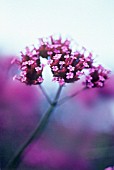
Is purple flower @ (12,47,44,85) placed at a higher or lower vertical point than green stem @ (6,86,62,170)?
higher

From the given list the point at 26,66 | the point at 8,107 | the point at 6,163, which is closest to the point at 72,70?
the point at 26,66

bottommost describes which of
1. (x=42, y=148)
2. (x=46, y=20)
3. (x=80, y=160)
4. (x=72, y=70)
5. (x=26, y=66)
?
(x=80, y=160)

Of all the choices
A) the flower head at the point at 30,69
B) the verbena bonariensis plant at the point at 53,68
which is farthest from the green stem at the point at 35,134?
the flower head at the point at 30,69

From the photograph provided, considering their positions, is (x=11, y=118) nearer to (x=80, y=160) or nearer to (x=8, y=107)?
(x=8, y=107)

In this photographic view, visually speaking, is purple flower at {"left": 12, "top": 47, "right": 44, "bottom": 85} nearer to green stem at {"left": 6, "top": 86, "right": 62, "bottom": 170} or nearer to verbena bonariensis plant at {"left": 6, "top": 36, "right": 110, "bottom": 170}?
verbena bonariensis plant at {"left": 6, "top": 36, "right": 110, "bottom": 170}

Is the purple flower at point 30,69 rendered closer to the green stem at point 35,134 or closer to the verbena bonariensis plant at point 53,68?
the verbena bonariensis plant at point 53,68

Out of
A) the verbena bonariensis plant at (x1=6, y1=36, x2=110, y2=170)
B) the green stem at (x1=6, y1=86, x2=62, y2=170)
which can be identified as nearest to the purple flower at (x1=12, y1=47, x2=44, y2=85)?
the verbena bonariensis plant at (x1=6, y1=36, x2=110, y2=170)

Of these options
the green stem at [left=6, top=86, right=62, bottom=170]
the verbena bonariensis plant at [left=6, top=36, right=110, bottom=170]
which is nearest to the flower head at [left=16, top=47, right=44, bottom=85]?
the verbena bonariensis plant at [left=6, top=36, right=110, bottom=170]
